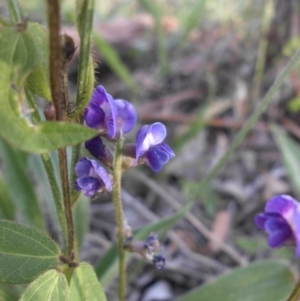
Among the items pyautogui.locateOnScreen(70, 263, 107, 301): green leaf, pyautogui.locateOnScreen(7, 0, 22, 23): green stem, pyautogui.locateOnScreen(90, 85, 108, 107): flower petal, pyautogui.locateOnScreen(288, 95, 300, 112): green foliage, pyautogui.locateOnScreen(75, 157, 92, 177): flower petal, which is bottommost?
pyautogui.locateOnScreen(70, 263, 107, 301): green leaf

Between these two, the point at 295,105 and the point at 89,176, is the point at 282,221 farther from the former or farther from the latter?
the point at 295,105

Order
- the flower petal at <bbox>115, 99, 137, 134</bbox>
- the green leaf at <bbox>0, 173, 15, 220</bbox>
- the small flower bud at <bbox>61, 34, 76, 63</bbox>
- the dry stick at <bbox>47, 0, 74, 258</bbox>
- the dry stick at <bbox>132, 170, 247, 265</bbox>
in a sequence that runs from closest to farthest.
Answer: the dry stick at <bbox>47, 0, 74, 258</bbox> < the small flower bud at <bbox>61, 34, 76, 63</bbox> < the flower petal at <bbox>115, 99, 137, 134</bbox> < the green leaf at <bbox>0, 173, 15, 220</bbox> < the dry stick at <bbox>132, 170, 247, 265</bbox>

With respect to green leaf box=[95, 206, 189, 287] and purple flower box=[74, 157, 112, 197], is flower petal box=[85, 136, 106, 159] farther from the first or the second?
green leaf box=[95, 206, 189, 287]

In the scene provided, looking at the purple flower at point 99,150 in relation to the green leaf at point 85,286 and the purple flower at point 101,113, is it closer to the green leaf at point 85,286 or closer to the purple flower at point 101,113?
the purple flower at point 101,113

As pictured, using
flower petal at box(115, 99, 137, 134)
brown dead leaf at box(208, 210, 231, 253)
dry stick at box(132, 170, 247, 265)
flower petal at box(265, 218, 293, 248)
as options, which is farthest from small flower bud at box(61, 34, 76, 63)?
brown dead leaf at box(208, 210, 231, 253)

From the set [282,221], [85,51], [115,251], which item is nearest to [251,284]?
[115,251]

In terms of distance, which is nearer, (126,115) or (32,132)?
(32,132)
